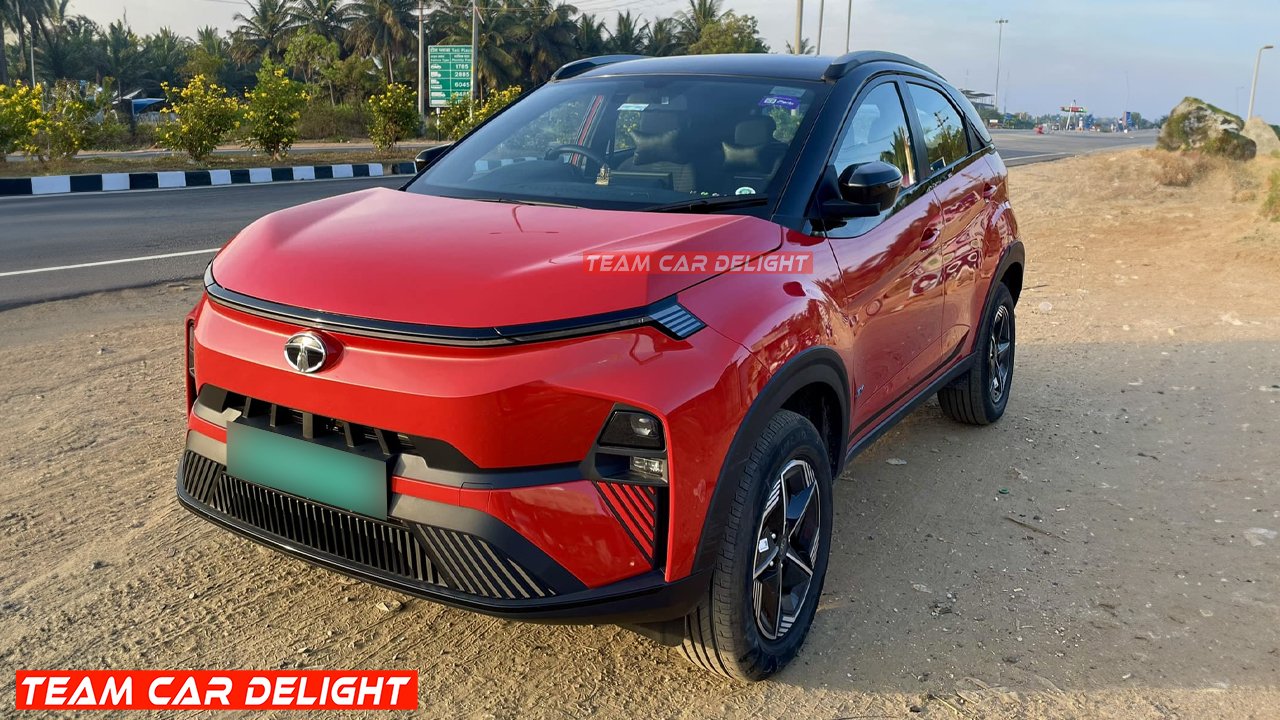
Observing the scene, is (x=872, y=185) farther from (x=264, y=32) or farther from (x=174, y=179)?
(x=264, y=32)

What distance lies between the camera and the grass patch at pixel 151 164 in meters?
17.3

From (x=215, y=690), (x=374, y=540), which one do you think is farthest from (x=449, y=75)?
(x=374, y=540)

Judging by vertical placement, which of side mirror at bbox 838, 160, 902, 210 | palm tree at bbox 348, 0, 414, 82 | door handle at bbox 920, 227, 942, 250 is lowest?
door handle at bbox 920, 227, 942, 250

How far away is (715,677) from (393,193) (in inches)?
73.2

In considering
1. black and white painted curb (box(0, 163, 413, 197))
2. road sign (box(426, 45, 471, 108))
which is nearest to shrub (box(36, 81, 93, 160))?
black and white painted curb (box(0, 163, 413, 197))

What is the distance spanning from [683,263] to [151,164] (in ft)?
63.8

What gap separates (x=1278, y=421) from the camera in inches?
209

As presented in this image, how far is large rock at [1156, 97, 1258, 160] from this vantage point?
2161 centimetres

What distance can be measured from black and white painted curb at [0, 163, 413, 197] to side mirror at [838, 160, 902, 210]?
14.9 m

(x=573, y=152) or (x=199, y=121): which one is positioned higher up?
(x=199, y=121)

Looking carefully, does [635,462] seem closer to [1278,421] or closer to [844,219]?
[844,219]

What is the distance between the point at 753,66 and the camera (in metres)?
3.73

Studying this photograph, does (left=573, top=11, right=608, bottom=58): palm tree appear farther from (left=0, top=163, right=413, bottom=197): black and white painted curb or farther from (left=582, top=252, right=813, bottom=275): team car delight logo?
(left=582, top=252, right=813, bottom=275): team car delight logo

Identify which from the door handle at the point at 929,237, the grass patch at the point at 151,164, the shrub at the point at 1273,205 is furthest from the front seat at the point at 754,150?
the grass patch at the point at 151,164
